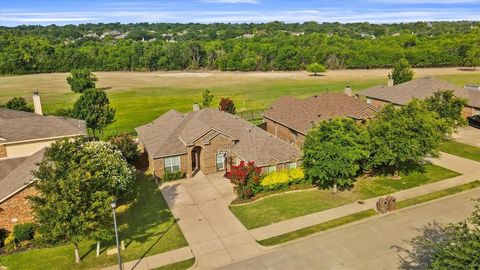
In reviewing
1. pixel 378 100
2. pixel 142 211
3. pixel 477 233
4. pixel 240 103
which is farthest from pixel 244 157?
pixel 240 103

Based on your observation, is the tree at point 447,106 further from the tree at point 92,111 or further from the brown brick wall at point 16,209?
the brown brick wall at point 16,209

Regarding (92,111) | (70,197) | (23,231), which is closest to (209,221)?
(70,197)

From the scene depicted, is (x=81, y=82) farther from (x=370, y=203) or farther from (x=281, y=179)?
(x=370, y=203)

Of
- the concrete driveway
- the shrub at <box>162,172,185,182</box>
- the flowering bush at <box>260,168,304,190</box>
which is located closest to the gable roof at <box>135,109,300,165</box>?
the flowering bush at <box>260,168,304,190</box>

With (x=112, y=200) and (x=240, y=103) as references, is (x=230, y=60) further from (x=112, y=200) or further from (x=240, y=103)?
(x=112, y=200)

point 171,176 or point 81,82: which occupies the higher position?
point 81,82

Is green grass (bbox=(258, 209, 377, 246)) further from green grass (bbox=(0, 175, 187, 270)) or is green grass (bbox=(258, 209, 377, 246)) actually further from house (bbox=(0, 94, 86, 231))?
house (bbox=(0, 94, 86, 231))

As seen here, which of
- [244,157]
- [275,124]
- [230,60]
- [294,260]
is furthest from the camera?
[230,60]
